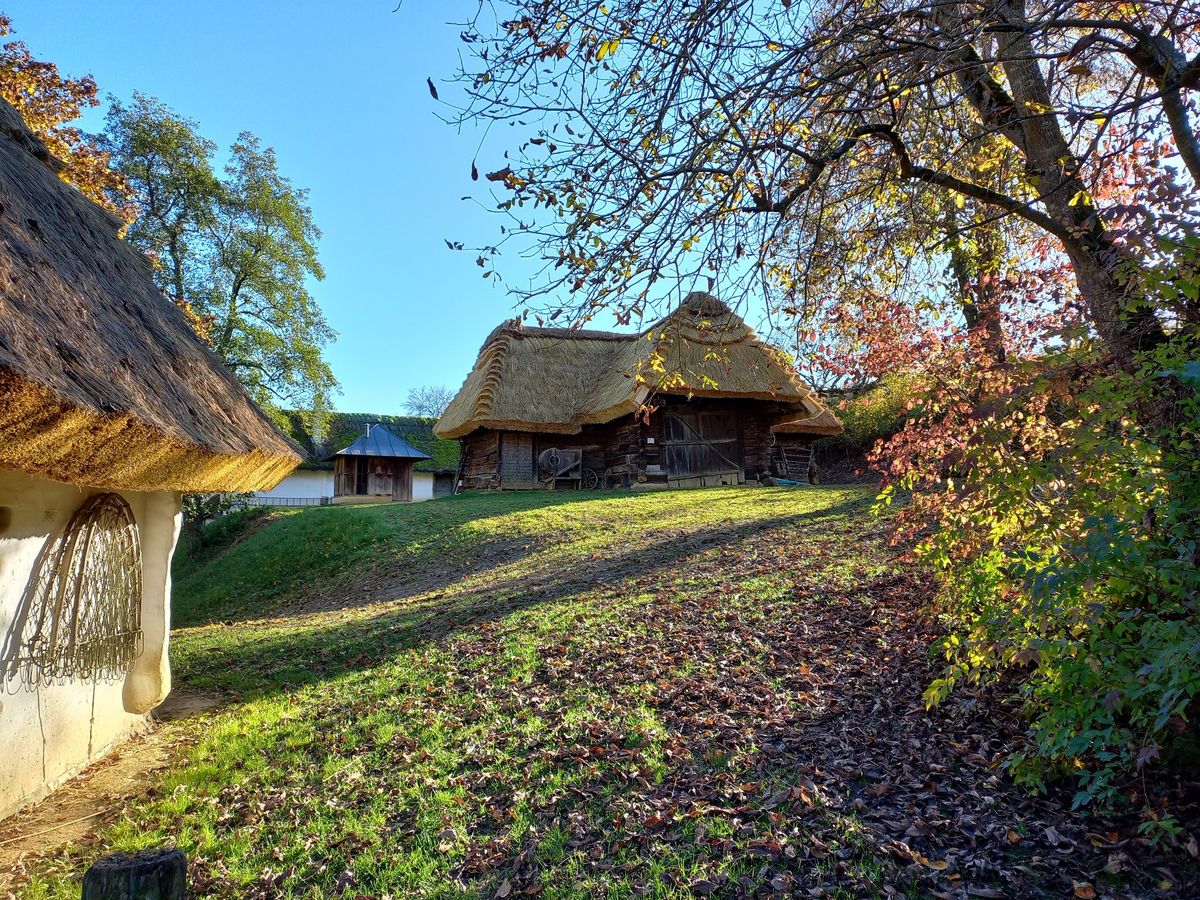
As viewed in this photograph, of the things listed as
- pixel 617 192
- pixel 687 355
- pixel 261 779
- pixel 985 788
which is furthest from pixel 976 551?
pixel 687 355

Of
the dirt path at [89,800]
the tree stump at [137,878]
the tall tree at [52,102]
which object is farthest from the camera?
the tall tree at [52,102]

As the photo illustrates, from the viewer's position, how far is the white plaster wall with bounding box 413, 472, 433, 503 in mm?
29109

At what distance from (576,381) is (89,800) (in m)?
16.0

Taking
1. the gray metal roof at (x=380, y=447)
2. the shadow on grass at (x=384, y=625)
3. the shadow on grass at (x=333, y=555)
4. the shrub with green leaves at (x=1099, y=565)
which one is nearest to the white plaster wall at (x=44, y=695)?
the shadow on grass at (x=384, y=625)

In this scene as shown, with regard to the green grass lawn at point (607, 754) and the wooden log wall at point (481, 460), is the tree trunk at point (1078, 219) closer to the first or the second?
the green grass lawn at point (607, 754)

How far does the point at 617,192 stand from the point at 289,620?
26.3ft

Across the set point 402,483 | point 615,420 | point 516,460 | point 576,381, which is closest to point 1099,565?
point 615,420

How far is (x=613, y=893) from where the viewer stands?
101 inches

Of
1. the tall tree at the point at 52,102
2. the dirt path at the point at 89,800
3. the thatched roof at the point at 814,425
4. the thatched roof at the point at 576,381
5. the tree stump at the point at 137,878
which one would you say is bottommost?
the dirt path at the point at 89,800

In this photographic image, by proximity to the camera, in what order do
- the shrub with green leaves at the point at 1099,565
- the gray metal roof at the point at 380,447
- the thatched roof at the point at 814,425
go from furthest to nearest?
the gray metal roof at the point at 380,447
the thatched roof at the point at 814,425
the shrub with green leaves at the point at 1099,565

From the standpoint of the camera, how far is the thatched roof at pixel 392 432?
2750cm

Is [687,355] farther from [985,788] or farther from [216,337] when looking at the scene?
[985,788]

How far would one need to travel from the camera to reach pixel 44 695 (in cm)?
366

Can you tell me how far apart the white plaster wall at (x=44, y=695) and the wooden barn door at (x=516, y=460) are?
42.7ft
